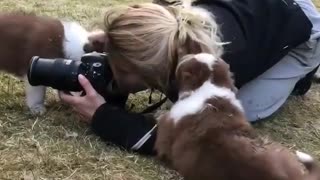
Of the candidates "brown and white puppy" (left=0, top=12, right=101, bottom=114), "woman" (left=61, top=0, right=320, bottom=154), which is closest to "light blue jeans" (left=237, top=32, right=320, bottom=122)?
"woman" (left=61, top=0, right=320, bottom=154)

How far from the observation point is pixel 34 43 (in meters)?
3.08

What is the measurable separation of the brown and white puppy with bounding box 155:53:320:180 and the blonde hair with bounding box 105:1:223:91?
0.28 meters

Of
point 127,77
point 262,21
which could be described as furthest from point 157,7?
point 262,21

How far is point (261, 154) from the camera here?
6.98ft

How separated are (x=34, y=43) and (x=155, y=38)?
2.44 ft

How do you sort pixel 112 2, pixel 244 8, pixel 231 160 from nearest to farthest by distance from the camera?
1. pixel 231 160
2. pixel 244 8
3. pixel 112 2

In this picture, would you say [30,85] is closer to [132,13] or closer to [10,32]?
[10,32]

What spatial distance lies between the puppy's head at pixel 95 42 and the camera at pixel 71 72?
9cm

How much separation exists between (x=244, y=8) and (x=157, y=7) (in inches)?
17.1

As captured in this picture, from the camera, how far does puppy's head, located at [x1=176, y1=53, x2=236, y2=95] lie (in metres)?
2.20

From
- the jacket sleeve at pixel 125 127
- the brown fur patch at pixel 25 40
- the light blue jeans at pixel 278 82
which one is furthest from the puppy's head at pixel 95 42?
the light blue jeans at pixel 278 82

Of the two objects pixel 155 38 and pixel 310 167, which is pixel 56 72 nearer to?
pixel 155 38

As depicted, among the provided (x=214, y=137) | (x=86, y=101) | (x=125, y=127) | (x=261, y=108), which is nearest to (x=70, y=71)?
(x=86, y=101)

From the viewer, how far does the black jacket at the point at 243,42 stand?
110 inches
